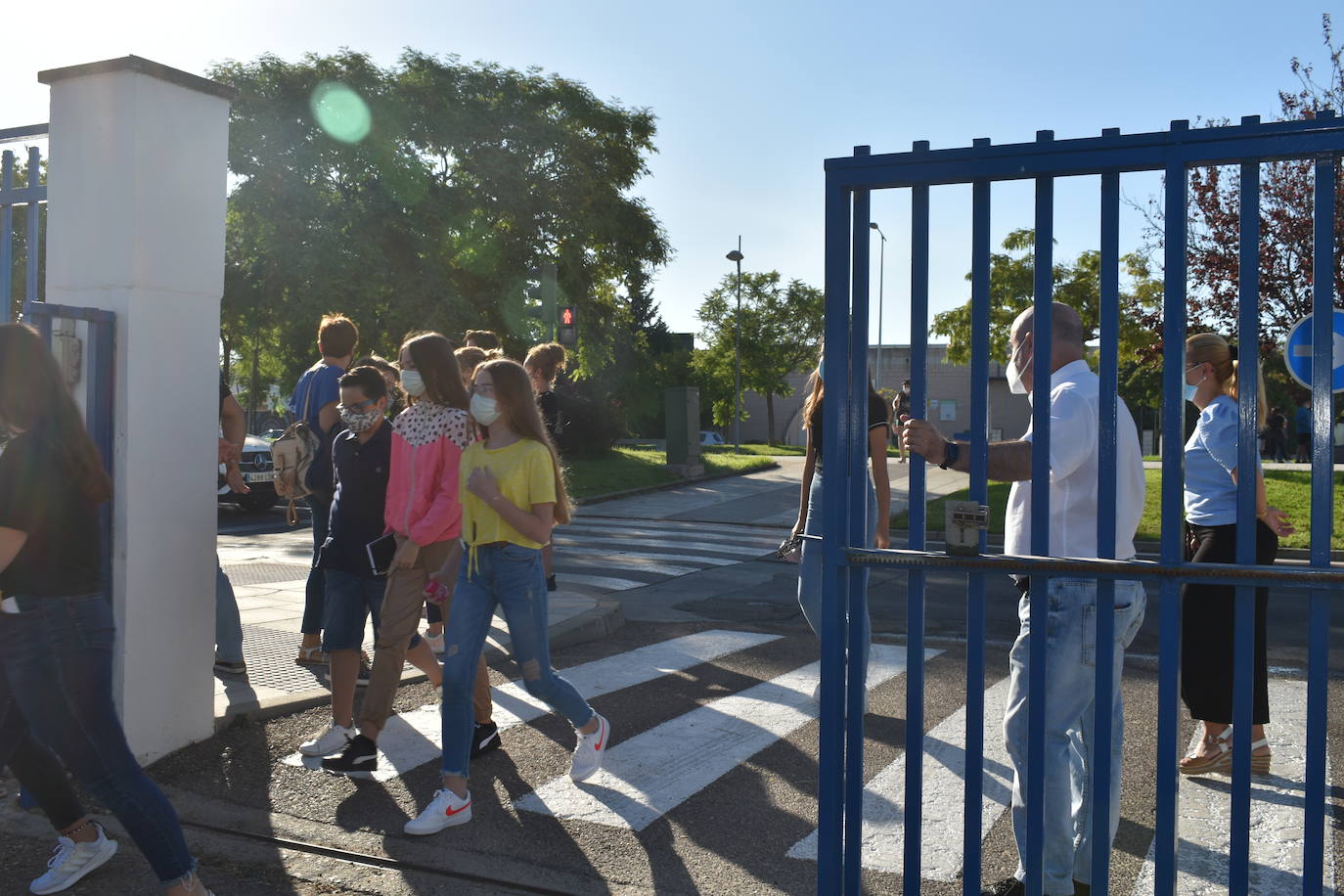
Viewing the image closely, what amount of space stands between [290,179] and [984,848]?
26387 millimetres

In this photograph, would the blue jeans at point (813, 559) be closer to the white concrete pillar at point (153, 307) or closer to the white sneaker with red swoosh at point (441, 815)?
the white sneaker with red swoosh at point (441, 815)

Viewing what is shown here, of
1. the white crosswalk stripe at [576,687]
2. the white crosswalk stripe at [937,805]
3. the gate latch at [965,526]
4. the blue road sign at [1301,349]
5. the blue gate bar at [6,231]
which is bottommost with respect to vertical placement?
the white crosswalk stripe at [937,805]

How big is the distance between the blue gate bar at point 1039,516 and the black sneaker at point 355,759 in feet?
8.61

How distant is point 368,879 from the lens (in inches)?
145

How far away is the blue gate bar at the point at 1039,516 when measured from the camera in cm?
292

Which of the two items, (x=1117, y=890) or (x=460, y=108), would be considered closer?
(x=1117, y=890)

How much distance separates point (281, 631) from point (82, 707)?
440 centimetres

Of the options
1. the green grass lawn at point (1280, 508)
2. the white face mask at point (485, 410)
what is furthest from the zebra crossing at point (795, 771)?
the green grass lawn at point (1280, 508)

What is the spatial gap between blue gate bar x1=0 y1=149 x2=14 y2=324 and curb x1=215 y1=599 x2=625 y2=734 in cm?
209

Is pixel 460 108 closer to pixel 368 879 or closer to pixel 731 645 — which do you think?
pixel 731 645

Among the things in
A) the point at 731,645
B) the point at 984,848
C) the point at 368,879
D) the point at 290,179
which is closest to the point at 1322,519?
the point at 984,848

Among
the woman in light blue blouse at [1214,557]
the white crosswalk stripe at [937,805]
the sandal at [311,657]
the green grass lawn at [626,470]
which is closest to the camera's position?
the white crosswalk stripe at [937,805]

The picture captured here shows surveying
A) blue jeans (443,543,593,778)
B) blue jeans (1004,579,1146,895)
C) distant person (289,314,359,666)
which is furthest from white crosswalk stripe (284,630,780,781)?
blue jeans (1004,579,1146,895)

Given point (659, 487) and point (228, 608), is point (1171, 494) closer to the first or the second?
point (228, 608)
